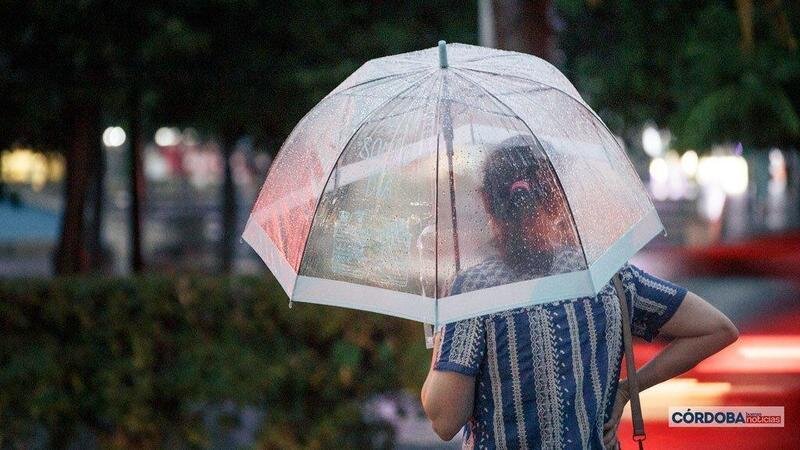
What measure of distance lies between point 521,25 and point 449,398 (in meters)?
4.54

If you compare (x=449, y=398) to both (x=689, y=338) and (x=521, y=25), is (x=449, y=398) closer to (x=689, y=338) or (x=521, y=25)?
(x=689, y=338)

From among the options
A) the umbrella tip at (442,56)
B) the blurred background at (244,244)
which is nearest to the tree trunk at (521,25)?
the blurred background at (244,244)

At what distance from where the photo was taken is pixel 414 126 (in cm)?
268

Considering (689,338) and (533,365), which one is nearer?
(533,365)

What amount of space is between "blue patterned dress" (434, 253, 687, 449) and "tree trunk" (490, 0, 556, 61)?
4300mm

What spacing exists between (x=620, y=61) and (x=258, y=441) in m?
7.12

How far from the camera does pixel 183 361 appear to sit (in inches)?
270

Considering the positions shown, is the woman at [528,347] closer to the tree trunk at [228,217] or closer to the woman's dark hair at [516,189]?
the woman's dark hair at [516,189]

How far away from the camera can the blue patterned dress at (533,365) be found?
247 centimetres

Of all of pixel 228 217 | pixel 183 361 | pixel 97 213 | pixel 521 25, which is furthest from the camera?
pixel 228 217

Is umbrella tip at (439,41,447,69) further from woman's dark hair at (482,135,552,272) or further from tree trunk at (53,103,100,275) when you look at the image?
tree trunk at (53,103,100,275)

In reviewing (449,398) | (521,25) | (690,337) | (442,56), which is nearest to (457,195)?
(442,56)

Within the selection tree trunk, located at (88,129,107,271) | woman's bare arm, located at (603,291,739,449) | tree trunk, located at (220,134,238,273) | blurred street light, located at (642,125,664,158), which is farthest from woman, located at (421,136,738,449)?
blurred street light, located at (642,125,664,158)

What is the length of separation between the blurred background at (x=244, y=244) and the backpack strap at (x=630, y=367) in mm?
730
